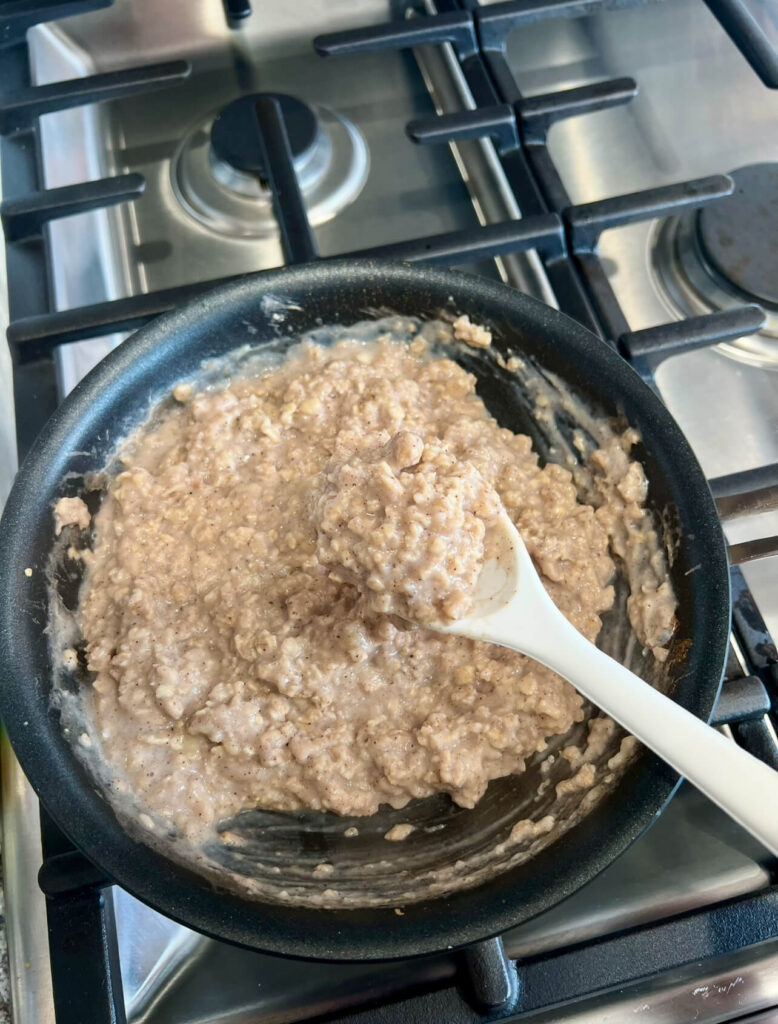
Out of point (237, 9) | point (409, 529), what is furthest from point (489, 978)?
point (237, 9)

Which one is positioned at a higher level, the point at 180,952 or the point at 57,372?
the point at 57,372

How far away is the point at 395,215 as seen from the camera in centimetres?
122

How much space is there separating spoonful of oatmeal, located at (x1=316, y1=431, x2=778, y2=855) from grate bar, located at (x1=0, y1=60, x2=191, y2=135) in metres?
0.67

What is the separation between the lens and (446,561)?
78 cm

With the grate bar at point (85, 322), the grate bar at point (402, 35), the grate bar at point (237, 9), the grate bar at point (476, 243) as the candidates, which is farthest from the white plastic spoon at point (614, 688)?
the grate bar at point (237, 9)

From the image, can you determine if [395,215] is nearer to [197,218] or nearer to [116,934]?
[197,218]

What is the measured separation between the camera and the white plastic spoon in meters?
0.65

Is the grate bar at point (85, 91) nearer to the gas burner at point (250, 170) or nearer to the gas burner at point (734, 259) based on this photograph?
the gas burner at point (250, 170)

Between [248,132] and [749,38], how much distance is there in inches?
27.4

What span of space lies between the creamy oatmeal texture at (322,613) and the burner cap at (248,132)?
1.42 feet

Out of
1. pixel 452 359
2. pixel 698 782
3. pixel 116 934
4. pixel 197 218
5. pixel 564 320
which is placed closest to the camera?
pixel 698 782

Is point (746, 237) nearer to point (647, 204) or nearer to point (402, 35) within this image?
point (647, 204)

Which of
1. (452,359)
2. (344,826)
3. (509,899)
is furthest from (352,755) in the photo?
(452,359)

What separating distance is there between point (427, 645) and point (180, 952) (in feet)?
1.33
